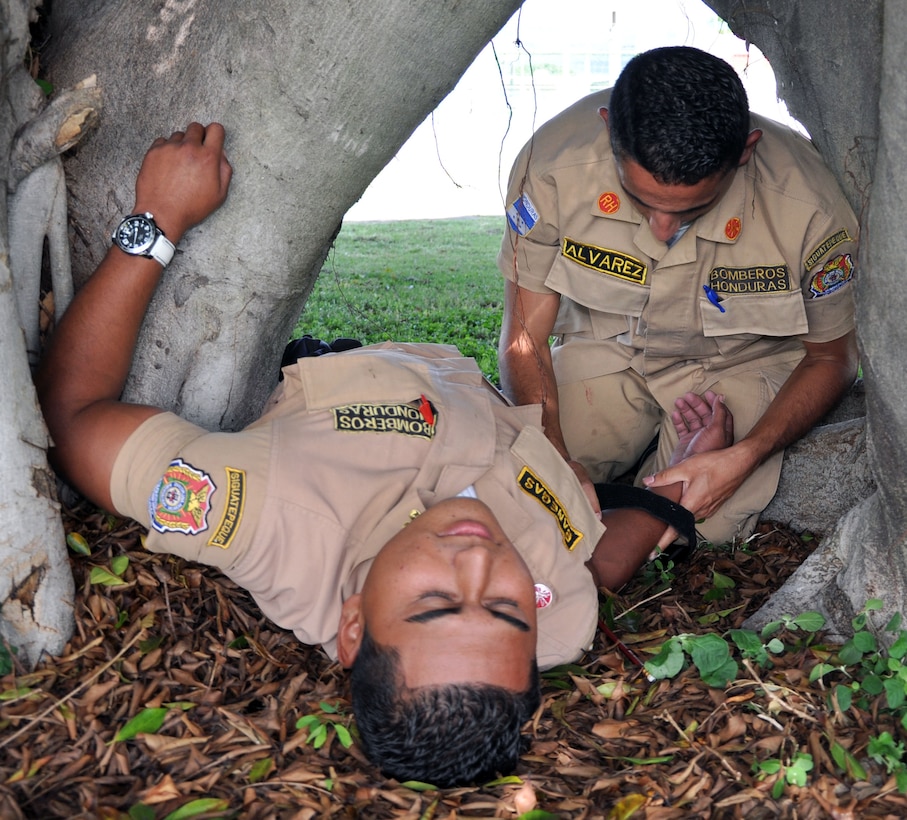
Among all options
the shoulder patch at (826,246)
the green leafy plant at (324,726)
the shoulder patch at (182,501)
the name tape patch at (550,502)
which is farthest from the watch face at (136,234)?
the shoulder patch at (826,246)

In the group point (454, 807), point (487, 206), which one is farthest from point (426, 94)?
point (487, 206)

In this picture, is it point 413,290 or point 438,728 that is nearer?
point 438,728

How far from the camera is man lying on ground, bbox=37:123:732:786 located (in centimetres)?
235

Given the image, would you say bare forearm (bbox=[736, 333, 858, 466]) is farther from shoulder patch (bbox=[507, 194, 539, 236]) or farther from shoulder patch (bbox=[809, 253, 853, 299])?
shoulder patch (bbox=[507, 194, 539, 236])

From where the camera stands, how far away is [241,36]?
287cm

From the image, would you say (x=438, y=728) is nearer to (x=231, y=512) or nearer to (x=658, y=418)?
(x=231, y=512)

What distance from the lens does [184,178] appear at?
2.90 m

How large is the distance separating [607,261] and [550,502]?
47.0 inches

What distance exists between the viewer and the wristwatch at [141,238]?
291cm

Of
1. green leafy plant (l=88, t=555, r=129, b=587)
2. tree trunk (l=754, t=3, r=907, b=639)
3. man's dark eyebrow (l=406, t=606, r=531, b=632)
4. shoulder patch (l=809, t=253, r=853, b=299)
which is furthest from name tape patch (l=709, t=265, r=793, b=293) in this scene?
green leafy plant (l=88, t=555, r=129, b=587)

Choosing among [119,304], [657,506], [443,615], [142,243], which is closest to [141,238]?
[142,243]

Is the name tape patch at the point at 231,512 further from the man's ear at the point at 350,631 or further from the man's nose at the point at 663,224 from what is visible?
the man's nose at the point at 663,224

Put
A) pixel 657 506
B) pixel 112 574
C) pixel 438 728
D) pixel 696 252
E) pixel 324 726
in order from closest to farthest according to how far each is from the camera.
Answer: pixel 438 728, pixel 324 726, pixel 112 574, pixel 657 506, pixel 696 252

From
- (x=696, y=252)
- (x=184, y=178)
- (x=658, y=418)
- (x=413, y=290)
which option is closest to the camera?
(x=184, y=178)
